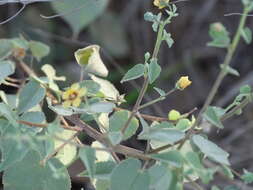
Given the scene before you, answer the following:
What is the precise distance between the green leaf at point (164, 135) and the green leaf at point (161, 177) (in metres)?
0.03

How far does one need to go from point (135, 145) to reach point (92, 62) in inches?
26.6

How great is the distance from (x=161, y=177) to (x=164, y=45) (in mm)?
1250

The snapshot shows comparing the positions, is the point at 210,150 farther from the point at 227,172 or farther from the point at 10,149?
the point at 10,149

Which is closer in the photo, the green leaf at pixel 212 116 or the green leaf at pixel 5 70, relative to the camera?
the green leaf at pixel 212 116

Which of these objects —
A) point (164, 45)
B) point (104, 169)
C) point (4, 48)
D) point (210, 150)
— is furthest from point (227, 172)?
point (164, 45)

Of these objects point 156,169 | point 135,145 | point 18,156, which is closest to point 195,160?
point 156,169

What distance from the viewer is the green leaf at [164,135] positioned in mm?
566

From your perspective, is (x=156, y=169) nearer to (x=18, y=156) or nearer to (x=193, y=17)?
(x=18, y=156)

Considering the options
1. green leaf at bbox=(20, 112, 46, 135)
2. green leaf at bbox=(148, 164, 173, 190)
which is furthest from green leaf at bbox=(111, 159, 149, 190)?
green leaf at bbox=(20, 112, 46, 135)

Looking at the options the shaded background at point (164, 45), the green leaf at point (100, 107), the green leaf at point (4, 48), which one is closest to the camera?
the green leaf at point (100, 107)

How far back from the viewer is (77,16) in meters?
1.50

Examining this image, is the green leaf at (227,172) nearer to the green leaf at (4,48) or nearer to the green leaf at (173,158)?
the green leaf at (173,158)

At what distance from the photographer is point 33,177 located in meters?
0.70

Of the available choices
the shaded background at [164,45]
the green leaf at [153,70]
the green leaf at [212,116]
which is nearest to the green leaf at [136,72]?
the green leaf at [153,70]
